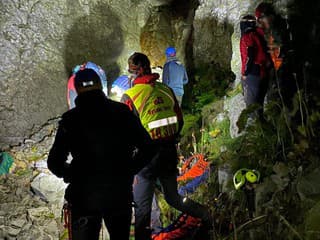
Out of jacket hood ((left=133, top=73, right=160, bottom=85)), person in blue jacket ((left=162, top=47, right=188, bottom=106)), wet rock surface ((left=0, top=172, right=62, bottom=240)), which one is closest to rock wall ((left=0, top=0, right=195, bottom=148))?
wet rock surface ((left=0, top=172, right=62, bottom=240))

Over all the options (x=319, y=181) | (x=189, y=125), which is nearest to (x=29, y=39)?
(x=189, y=125)

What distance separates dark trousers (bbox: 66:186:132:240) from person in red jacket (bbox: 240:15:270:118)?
3.28m

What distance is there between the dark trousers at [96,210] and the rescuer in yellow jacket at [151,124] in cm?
96

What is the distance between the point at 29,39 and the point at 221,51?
5.18 meters

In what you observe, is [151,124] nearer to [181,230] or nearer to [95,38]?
[181,230]

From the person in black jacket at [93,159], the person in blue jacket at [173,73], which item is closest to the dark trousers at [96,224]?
the person in black jacket at [93,159]

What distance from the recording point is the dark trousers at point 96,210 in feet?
11.7

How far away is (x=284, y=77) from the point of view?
511 centimetres

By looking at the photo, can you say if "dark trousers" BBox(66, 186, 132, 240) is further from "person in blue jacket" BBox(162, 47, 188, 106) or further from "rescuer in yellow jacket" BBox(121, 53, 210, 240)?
"person in blue jacket" BBox(162, 47, 188, 106)

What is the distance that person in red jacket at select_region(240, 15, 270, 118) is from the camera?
21.1 feet

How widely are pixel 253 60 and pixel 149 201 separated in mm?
2911

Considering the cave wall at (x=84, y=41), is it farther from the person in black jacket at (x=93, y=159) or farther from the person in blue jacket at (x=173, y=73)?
the person in black jacket at (x=93, y=159)

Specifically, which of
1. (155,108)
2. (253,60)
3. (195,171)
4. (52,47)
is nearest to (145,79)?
(155,108)

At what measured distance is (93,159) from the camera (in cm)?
355
